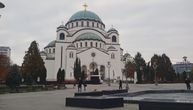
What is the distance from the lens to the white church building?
7585 cm

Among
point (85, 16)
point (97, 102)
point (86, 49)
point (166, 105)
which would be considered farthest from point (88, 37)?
A: point (166, 105)

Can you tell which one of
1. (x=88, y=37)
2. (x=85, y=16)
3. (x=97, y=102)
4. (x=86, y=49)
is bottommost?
(x=97, y=102)

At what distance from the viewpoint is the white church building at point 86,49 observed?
75.8 m

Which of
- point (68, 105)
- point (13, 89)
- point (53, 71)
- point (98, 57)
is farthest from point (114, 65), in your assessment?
point (68, 105)

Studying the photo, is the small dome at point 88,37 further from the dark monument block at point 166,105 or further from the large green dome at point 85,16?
the dark monument block at point 166,105

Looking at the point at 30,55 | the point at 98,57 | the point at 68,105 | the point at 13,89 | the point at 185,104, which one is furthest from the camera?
the point at 98,57

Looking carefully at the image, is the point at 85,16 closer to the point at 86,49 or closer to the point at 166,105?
the point at 86,49

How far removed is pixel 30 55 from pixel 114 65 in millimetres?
34154

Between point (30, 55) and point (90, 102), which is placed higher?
point (30, 55)

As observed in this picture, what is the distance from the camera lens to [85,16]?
84.7 meters

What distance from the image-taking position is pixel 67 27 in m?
87.0

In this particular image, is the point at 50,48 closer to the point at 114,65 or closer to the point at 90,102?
the point at 114,65

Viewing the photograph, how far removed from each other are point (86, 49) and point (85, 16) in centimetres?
1362

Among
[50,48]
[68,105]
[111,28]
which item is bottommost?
[68,105]
